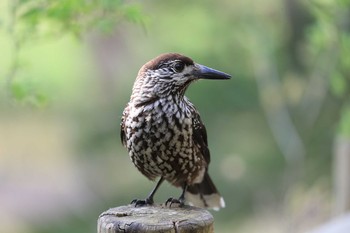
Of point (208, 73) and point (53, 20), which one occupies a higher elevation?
point (53, 20)

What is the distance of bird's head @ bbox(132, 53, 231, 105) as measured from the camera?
3807 millimetres

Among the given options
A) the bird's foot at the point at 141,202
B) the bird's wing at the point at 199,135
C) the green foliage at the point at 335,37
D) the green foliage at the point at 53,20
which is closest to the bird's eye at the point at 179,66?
the bird's wing at the point at 199,135

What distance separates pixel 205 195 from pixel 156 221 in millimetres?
1282

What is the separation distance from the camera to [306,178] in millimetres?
8469

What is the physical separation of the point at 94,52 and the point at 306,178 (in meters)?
5.66

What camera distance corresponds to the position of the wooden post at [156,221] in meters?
3.18

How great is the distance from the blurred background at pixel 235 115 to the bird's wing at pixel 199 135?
102 cm

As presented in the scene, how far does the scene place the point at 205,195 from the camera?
14.8 feet

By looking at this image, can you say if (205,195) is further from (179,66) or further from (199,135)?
(179,66)

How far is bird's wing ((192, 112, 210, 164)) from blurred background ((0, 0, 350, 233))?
40.0 inches

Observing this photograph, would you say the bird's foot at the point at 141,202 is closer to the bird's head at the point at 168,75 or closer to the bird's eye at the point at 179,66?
the bird's head at the point at 168,75

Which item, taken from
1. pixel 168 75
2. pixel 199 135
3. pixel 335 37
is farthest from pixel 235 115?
pixel 168 75

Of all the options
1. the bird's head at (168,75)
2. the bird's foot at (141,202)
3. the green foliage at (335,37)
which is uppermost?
the green foliage at (335,37)

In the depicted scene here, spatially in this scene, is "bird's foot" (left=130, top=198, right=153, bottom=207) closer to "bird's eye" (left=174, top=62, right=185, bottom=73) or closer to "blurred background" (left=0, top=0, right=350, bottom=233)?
"bird's eye" (left=174, top=62, right=185, bottom=73)
